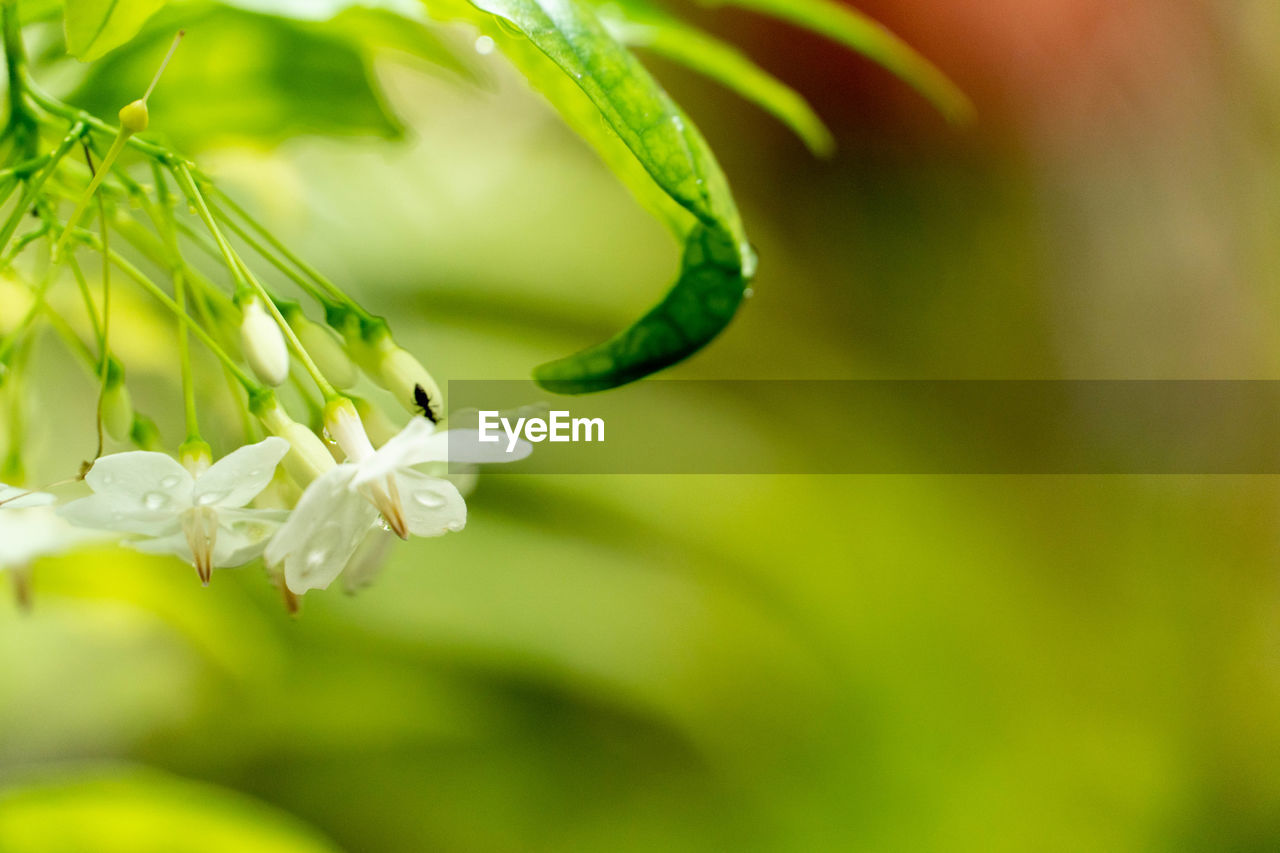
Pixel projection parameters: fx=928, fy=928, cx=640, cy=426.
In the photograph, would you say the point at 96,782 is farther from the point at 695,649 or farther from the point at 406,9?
the point at 695,649

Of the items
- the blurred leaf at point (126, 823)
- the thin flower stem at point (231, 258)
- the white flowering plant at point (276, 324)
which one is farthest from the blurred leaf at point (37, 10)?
the blurred leaf at point (126, 823)

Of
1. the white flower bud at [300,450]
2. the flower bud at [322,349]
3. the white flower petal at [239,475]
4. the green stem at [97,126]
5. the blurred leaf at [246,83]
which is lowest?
the white flower petal at [239,475]

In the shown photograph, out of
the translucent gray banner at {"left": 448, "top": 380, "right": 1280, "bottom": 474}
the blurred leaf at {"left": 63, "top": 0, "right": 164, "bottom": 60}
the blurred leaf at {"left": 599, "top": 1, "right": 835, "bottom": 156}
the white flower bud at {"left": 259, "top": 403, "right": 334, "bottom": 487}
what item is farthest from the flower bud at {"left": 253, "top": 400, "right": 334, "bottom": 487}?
the translucent gray banner at {"left": 448, "top": 380, "right": 1280, "bottom": 474}

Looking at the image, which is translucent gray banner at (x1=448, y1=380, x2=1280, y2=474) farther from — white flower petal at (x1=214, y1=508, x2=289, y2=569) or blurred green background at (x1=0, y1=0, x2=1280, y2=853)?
white flower petal at (x1=214, y1=508, x2=289, y2=569)

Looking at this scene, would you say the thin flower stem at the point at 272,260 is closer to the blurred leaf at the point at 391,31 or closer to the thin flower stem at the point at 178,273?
the thin flower stem at the point at 178,273

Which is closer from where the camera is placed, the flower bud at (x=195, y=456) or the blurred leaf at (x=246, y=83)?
the flower bud at (x=195, y=456)

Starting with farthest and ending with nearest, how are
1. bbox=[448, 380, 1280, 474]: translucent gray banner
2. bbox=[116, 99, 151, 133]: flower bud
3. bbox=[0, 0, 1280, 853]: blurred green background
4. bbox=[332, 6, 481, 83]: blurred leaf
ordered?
bbox=[448, 380, 1280, 474]: translucent gray banner < bbox=[0, 0, 1280, 853]: blurred green background < bbox=[332, 6, 481, 83]: blurred leaf < bbox=[116, 99, 151, 133]: flower bud
